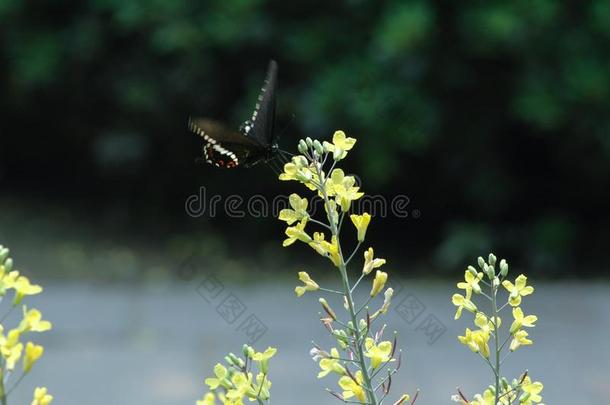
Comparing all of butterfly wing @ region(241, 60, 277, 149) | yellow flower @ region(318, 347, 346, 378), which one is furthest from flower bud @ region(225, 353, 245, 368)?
butterfly wing @ region(241, 60, 277, 149)

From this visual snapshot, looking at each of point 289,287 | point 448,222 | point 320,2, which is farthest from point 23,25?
point 448,222

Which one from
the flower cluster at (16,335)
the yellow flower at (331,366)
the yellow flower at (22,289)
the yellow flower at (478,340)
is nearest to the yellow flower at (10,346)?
the flower cluster at (16,335)

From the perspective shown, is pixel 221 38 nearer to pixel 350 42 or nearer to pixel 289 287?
pixel 350 42

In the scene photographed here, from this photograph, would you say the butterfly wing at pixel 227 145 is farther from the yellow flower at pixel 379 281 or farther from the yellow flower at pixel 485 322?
the yellow flower at pixel 485 322

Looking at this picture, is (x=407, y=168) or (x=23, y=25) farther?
(x=23, y=25)

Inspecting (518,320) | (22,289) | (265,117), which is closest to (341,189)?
(518,320)
